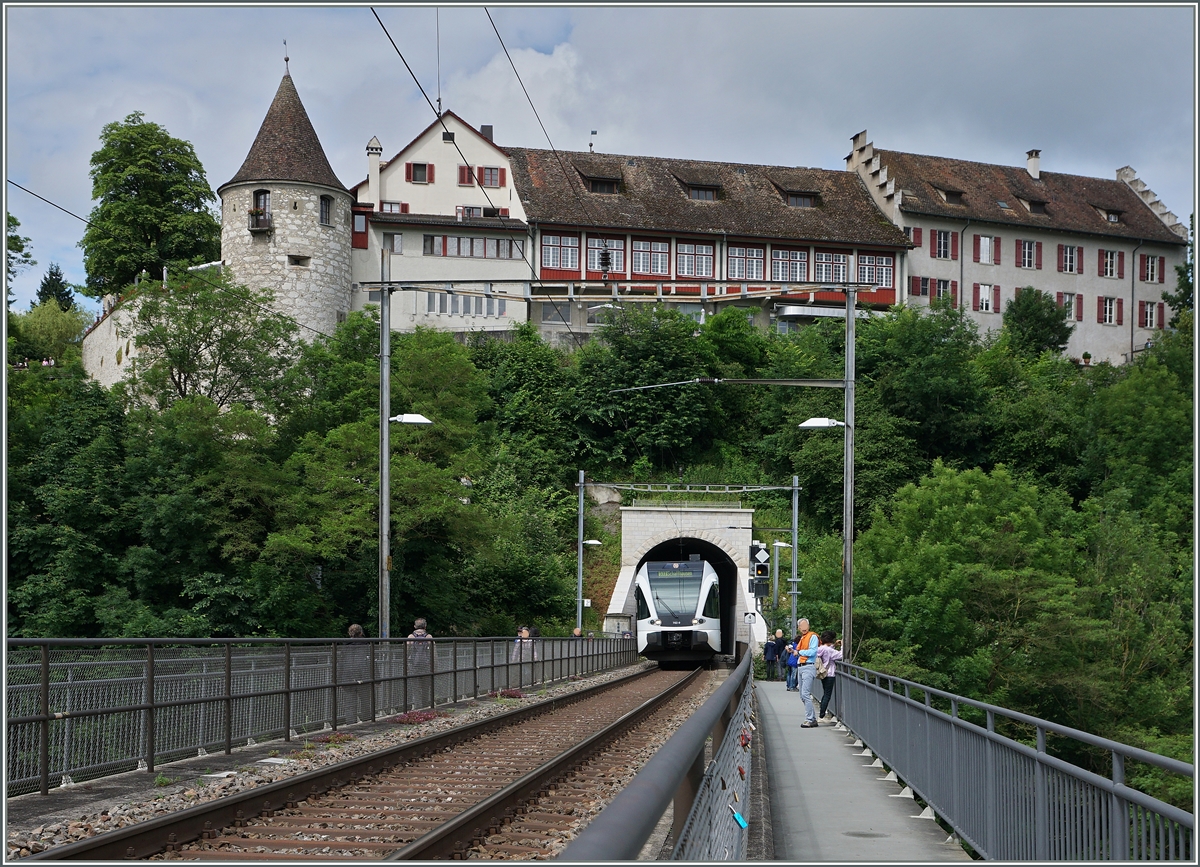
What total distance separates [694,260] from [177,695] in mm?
67358

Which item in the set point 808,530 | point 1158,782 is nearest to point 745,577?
point 808,530

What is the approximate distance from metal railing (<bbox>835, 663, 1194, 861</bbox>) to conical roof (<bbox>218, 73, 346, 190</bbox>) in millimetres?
60637

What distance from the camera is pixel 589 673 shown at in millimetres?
37281

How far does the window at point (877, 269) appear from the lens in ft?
260

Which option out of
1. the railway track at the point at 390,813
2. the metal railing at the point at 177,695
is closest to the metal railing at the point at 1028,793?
the railway track at the point at 390,813

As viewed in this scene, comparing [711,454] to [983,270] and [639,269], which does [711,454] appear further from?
[983,270]

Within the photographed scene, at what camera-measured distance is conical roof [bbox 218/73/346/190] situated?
68.4 m

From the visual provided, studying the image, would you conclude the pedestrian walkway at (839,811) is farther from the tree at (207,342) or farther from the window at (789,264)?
the window at (789,264)

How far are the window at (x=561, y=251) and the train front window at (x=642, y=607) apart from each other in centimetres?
3156

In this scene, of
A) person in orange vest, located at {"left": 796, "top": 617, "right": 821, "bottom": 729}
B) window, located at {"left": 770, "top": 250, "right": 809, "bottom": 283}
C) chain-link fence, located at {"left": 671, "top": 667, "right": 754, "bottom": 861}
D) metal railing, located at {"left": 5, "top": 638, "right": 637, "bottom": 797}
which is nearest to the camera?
chain-link fence, located at {"left": 671, "top": 667, "right": 754, "bottom": 861}

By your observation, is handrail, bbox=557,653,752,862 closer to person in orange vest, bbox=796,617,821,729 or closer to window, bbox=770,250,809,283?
person in orange vest, bbox=796,617,821,729

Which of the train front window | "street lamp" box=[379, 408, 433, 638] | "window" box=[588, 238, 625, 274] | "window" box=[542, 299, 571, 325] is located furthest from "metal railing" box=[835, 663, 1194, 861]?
"window" box=[542, 299, 571, 325]

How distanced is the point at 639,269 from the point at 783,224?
Answer: 10065 mm

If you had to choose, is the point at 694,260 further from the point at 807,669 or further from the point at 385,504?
the point at 807,669
